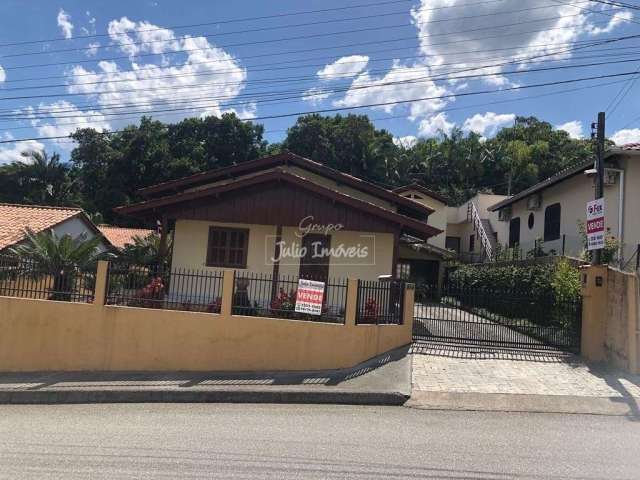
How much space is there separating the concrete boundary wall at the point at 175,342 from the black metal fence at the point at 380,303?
52 centimetres

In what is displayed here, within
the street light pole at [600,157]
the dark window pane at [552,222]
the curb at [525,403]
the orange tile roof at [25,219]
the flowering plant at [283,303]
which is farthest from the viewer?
the dark window pane at [552,222]

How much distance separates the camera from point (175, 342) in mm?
9102

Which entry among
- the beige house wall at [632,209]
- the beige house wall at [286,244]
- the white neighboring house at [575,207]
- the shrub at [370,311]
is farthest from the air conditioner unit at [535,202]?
the shrub at [370,311]

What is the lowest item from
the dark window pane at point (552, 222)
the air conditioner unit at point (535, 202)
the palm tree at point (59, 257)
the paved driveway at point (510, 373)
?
the paved driveway at point (510, 373)

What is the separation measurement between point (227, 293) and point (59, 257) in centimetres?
453

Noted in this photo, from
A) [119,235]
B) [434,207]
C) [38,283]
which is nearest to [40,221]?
[119,235]

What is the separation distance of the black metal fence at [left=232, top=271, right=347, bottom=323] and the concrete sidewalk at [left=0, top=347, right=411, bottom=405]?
4.03 ft

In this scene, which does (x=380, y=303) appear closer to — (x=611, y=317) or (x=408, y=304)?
(x=408, y=304)

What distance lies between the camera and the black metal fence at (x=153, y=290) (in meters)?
9.45

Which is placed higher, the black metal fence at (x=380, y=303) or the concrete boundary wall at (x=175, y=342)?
the black metal fence at (x=380, y=303)

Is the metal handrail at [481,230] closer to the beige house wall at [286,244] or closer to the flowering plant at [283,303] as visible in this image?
the beige house wall at [286,244]

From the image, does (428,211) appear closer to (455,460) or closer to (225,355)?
(225,355)

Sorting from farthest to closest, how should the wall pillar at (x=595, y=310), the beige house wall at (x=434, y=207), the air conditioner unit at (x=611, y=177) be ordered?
the beige house wall at (x=434, y=207), the air conditioner unit at (x=611, y=177), the wall pillar at (x=595, y=310)

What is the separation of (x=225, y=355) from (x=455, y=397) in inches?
161
